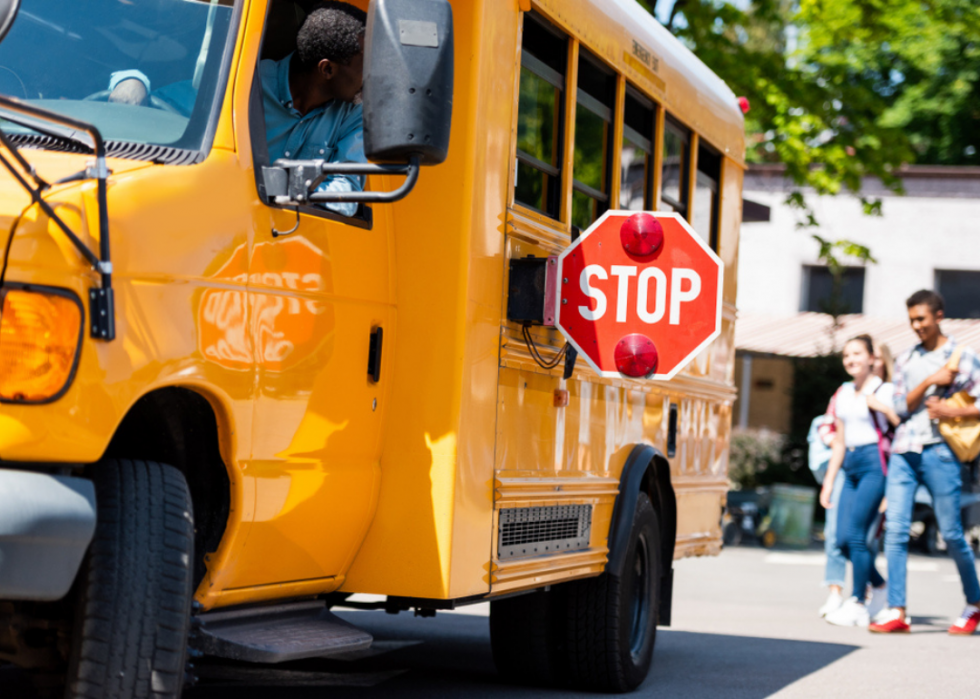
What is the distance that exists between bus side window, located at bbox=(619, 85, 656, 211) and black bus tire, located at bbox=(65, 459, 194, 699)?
3357 millimetres

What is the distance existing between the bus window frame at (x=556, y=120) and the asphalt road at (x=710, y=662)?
2.14 meters

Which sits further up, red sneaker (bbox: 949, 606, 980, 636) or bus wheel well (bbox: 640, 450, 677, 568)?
bus wheel well (bbox: 640, 450, 677, 568)

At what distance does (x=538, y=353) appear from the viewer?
17.5ft

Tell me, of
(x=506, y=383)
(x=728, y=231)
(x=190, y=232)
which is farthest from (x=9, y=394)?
(x=728, y=231)

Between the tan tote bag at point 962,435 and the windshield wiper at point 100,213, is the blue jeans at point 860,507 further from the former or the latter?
the windshield wiper at point 100,213

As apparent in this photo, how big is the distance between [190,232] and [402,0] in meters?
0.80

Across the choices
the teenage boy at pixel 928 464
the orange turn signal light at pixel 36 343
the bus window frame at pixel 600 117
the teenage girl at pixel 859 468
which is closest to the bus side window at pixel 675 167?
the bus window frame at pixel 600 117

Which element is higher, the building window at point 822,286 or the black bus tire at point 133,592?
the building window at point 822,286

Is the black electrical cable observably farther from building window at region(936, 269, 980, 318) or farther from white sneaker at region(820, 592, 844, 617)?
building window at region(936, 269, 980, 318)

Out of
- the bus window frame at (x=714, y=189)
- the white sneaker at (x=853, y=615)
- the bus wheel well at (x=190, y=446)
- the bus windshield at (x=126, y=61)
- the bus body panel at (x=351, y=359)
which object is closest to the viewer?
the bus body panel at (x=351, y=359)

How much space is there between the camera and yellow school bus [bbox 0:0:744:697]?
10.8 feet

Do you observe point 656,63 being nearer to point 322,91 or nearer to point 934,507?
point 322,91

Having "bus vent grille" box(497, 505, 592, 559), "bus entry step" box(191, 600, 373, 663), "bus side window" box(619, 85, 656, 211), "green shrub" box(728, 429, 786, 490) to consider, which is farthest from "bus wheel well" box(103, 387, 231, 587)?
"green shrub" box(728, 429, 786, 490)

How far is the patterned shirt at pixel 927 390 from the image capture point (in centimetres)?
913
